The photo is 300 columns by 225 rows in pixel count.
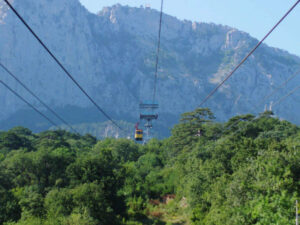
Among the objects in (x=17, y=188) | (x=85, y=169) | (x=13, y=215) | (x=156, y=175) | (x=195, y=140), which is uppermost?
(x=195, y=140)

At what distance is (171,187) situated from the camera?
183ft

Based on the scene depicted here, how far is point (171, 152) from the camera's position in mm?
70000

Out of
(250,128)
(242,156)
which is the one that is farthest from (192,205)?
(250,128)

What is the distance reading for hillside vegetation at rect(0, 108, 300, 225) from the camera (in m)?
21.4

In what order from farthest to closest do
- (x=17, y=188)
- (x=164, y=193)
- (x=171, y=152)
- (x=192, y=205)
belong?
1. (x=171, y=152)
2. (x=164, y=193)
3. (x=17, y=188)
4. (x=192, y=205)

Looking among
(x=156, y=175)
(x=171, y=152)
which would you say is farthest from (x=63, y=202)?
(x=171, y=152)

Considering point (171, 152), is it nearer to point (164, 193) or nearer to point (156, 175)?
point (156, 175)

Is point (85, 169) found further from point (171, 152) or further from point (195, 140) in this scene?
point (171, 152)

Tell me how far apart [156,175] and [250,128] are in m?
18.5

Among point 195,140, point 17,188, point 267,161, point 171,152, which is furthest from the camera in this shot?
point 171,152

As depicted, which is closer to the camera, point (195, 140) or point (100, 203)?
point (100, 203)

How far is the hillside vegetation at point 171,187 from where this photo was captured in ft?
70.1

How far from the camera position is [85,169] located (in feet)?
128

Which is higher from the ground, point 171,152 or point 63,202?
point 171,152
